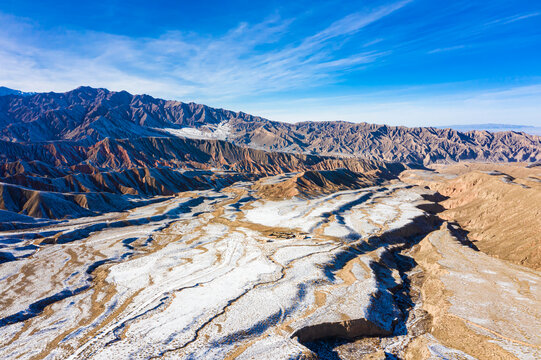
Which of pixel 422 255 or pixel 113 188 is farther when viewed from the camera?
pixel 113 188

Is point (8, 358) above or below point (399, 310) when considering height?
above

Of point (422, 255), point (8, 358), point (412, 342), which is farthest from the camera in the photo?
point (422, 255)

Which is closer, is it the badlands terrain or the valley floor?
the valley floor

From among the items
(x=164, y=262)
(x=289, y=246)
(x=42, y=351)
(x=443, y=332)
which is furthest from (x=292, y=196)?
(x=42, y=351)

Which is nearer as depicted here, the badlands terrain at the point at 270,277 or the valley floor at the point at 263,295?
the valley floor at the point at 263,295

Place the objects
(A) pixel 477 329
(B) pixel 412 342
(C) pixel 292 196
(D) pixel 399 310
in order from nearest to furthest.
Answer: (A) pixel 477 329 → (B) pixel 412 342 → (D) pixel 399 310 → (C) pixel 292 196

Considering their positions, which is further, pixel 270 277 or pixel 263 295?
pixel 270 277

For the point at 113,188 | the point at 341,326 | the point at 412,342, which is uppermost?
the point at 113,188

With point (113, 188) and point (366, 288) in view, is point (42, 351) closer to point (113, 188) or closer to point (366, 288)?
A: point (366, 288)
